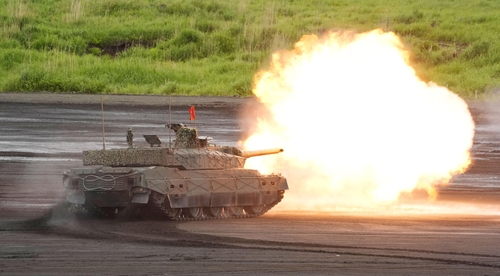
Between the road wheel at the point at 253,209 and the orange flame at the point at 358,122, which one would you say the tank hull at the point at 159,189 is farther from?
the orange flame at the point at 358,122

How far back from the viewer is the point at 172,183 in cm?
2162

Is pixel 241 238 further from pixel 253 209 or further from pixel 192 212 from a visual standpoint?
pixel 253 209

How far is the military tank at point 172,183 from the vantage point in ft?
70.5

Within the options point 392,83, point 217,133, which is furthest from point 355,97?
point 217,133

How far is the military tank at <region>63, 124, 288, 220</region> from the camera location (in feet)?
70.5

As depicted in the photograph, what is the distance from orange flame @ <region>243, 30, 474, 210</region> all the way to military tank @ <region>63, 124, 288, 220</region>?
11.6 ft

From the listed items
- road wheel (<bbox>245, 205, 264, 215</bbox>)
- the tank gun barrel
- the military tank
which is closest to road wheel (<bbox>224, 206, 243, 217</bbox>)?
the military tank

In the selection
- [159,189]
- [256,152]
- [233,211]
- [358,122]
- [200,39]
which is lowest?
[233,211]

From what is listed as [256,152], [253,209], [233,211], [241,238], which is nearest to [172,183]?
[233,211]

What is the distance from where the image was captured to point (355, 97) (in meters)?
27.0

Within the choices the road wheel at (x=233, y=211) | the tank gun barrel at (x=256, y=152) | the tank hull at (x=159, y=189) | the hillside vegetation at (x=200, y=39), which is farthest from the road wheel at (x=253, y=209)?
the hillside vegetation at (x=200, y=39)

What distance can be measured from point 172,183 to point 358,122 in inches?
256

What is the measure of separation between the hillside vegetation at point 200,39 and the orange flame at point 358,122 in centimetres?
1767

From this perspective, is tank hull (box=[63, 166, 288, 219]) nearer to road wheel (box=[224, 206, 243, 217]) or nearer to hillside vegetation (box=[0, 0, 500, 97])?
road wheel (box=[224, 206, 243, 217])
